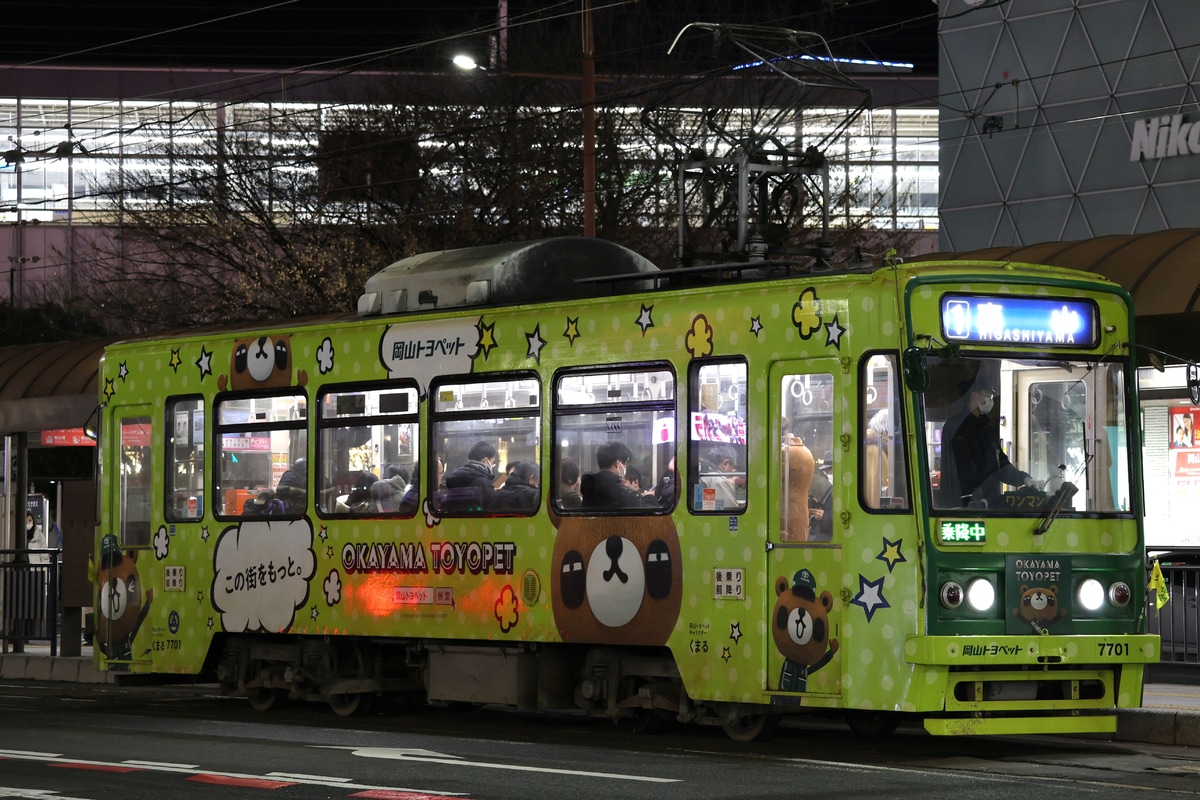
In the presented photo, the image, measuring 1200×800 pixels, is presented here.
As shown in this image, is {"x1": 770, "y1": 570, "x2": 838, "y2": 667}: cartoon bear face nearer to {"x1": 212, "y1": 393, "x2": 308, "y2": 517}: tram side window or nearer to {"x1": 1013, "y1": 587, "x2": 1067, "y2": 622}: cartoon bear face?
{"x1": 1013, "y1": 587, "x2": 1067, "y2": 622}: cartoon bear face

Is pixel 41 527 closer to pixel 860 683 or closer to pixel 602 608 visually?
pixel 602 608

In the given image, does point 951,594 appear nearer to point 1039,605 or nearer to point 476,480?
point 1039,605

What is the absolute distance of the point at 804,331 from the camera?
12305 millimetres

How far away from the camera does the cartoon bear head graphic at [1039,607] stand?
1180 centimetres

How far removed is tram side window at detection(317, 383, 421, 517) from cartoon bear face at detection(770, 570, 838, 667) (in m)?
3.60

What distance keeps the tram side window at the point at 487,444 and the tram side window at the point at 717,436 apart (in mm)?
1427

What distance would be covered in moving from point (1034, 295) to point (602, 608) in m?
3.64

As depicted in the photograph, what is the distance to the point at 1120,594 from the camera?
12.2 metres

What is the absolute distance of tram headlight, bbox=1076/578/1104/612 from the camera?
12.0m

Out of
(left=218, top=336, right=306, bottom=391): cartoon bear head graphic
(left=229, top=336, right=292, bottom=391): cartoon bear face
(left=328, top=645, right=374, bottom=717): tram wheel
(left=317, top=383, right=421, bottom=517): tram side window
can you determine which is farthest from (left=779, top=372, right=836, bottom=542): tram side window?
(left=229, top=336, right=292, bottom=391): cartoon bear face

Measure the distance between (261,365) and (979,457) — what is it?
22.1 ft

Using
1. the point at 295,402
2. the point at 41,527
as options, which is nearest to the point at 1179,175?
the point at 41,527

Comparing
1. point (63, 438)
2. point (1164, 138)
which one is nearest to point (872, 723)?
point (63, 438)

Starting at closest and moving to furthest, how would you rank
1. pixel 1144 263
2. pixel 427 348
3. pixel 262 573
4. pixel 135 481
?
pixel 427 348
pixel 262 573
pixel 1144 263
pixel 135 481
